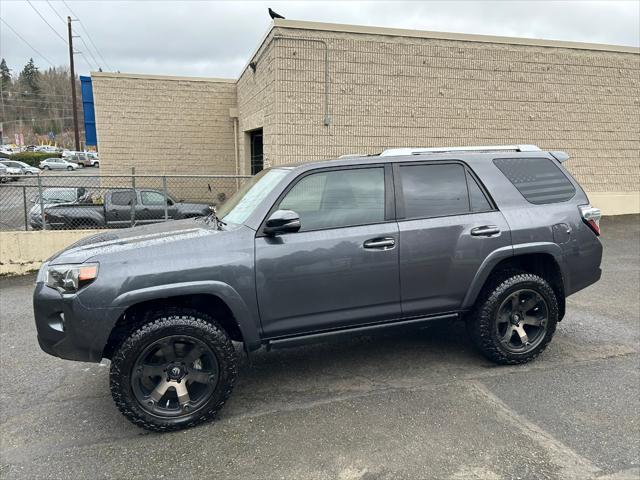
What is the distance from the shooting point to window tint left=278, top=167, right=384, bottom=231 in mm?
3648

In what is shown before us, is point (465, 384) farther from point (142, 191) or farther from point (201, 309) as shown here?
point (142, 191)

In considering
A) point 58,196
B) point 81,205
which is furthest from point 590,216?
point 58,196

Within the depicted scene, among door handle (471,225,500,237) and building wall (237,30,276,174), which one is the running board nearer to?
door handle (471,225,500,237)

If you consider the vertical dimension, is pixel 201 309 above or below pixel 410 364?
above

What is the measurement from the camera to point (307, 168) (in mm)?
3777

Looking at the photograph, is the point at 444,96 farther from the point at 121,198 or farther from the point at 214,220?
the point at 214,220

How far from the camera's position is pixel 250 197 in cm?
396

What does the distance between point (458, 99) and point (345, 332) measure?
368 inches

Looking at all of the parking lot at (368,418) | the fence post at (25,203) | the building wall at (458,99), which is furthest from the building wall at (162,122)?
the parking lot at (368,418)

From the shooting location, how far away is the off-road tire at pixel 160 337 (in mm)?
3170

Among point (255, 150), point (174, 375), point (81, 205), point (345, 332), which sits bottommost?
point (174, 375)

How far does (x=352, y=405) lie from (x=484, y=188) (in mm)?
2180

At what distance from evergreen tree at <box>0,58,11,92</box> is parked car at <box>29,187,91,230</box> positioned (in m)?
110

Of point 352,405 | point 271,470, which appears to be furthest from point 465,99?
point 271,470
